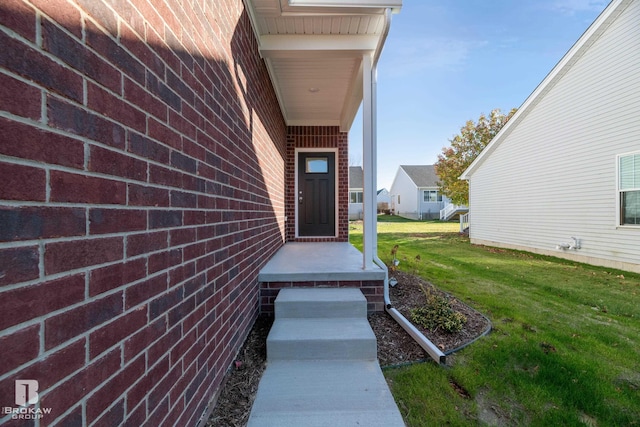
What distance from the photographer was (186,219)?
1.36 m

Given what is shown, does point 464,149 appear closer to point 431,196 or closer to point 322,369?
point 431,196

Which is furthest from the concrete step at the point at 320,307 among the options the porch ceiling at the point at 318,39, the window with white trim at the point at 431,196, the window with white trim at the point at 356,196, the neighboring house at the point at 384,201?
the neighboring house at the point at 384,201

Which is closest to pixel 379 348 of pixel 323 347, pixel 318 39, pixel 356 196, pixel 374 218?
pixel 323 347

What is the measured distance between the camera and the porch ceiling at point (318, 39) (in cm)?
269

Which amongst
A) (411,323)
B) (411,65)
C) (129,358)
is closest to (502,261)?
(411,323)

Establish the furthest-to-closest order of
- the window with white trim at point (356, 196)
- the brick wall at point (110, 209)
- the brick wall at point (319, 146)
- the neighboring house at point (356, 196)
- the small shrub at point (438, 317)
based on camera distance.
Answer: the window with white trim at point (356, 196) < the neighboring house at point (356, 196) < the brick wall at point (319, 146) < the small shrub at point (438, 317) < the brick wall at point (110, 209)

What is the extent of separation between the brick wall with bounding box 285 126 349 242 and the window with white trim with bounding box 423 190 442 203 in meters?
20.2

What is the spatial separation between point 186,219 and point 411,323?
7.86 feet

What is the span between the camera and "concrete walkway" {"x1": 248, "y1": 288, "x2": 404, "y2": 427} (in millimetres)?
1564

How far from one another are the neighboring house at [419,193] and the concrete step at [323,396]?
2336cm

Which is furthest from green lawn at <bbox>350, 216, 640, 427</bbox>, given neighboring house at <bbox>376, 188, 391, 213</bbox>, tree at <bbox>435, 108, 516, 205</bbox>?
neighboring house at <bbox>376, 188, 391, 213</bbox>

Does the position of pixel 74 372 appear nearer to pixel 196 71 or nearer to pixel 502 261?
pixel 196 71

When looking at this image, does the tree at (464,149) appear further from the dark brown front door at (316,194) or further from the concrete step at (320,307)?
the concrete step at (320,307)

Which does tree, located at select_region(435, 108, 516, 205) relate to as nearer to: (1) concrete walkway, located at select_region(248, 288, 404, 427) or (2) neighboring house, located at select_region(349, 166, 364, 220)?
(2) neighboring house, located at select_region(349, 166, 364, 220)
